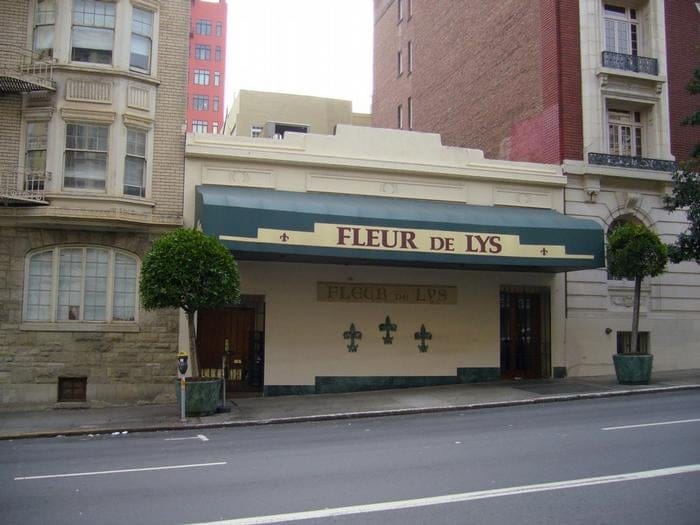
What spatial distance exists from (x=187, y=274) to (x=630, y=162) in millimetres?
14088

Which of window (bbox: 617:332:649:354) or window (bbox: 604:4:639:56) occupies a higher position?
window (bbox: 604:4:639:56)

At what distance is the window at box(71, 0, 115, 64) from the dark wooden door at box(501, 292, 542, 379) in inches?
495

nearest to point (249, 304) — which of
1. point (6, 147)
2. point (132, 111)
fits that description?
point (132, 111)

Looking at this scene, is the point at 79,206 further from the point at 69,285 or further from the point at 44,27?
the point at 44,27

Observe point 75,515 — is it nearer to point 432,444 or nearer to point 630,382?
point 432,444

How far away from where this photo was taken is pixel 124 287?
16.7 m

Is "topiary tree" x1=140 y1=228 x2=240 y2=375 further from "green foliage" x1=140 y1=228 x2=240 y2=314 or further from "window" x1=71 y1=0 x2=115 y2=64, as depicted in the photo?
"window" x1=71 y1=0 x2=115 y2=64

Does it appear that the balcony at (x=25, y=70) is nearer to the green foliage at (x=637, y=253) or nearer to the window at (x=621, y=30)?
the green foliage at (x=637, y=253)

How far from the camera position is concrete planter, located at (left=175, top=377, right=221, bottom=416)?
46.6 ft

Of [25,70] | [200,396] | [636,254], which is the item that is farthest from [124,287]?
[636,254]

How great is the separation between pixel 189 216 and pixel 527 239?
339 inches

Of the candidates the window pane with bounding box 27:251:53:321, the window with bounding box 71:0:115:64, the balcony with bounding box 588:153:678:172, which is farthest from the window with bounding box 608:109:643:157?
the window pane with bounding box 27:251:53:321

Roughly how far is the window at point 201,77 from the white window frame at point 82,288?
87234mm

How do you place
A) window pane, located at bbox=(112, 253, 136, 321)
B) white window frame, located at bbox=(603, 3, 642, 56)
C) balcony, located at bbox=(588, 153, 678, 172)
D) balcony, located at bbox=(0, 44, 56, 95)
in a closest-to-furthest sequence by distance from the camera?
1. balcony, located at bbox=(0, 44, 56, 95)
2. window pane, located at bbox=(112, 253, 136, 321)
3. balcony, located at bbox=(588, 153, 678, 172)
4. white window frame, located at bbox=(603, 3, 642, 56)
